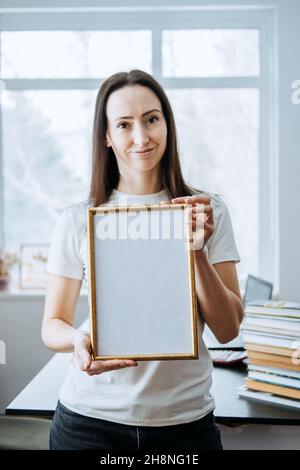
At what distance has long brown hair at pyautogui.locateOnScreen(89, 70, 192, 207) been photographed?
864 millimetres

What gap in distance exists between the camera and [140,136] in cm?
80

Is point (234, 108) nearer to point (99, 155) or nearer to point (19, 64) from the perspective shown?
point (19, 64)

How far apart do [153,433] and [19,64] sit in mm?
2050

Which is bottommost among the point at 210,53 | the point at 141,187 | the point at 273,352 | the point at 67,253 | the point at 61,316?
the point at 273,352

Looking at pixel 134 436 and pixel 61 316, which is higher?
pixel 61 316

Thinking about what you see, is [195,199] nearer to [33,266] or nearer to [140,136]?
[140,136]

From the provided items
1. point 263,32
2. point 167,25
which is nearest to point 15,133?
point 167,25

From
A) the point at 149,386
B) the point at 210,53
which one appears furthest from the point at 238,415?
the point at 210,53


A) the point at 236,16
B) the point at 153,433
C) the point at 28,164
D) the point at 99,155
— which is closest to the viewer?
the point at 153,433

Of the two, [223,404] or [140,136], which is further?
[223,404]

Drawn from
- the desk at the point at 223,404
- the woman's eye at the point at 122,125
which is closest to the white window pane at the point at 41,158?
the desk at the point at 223,404

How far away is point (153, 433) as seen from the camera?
0.78 metres

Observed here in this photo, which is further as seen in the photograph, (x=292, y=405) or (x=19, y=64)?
(x=19, y=64)

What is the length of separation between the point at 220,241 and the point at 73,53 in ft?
5.99
